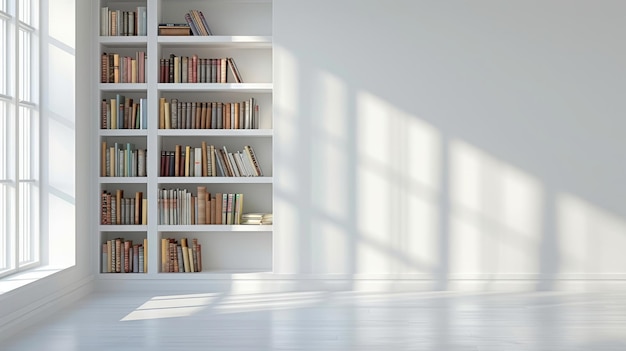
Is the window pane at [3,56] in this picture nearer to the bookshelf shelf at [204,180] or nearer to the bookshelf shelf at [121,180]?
the bookshelf shelf at [121,180]

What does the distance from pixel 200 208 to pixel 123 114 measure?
1079 millimetres

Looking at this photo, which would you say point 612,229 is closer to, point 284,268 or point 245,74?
point 284,268

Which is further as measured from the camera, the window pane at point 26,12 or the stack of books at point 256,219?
the stack of books at point 256,219

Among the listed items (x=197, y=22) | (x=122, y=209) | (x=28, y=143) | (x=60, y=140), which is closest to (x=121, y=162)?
(x=122, y=209)

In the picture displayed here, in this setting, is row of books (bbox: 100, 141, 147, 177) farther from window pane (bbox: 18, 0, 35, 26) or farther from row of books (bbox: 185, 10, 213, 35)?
window pane (bbox: 18, 0, 35, 26)

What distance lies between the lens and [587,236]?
23.4 feet

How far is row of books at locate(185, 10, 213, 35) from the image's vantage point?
7176mm

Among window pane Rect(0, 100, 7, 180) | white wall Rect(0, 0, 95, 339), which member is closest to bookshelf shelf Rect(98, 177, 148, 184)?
white wall Rect(0, 0, 95, 339)

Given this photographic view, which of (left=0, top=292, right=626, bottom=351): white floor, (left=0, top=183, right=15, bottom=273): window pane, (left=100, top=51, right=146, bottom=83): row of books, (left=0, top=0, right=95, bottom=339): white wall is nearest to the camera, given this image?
(left=0, top=292, right=626, bottom=351): white floor

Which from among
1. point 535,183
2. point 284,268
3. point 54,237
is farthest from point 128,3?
point 535,183

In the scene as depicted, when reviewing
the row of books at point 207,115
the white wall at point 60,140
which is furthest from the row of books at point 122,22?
the row of books at point 207,115

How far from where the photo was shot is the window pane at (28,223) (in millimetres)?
6297

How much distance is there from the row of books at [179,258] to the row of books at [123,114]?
41.8 inches

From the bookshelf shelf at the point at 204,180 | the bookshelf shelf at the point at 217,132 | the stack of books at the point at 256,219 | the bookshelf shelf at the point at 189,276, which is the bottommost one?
the bookshelf shelf at the point at 189,276
